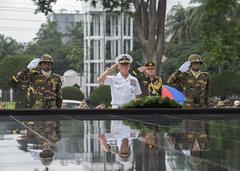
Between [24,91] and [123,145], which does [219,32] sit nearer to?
[24,91]

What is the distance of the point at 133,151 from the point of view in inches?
196

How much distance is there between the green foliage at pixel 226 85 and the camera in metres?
24.6

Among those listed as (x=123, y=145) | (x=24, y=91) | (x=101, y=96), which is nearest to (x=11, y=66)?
(x=101, y=96)

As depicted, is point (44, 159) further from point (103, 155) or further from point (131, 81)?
point (131, 81)

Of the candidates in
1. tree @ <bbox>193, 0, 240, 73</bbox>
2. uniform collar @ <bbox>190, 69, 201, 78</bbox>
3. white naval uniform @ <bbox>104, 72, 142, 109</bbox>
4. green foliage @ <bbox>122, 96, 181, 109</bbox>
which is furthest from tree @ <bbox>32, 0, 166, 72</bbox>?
green foliage @ <bbox>122, 96, 181, 109</bbox>

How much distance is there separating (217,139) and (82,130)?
1.73 meters

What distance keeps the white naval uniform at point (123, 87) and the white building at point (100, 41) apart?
64974 mm

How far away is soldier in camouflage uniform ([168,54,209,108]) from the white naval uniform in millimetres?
744

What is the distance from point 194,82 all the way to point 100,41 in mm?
69800

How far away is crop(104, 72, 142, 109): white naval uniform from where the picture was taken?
9.04m

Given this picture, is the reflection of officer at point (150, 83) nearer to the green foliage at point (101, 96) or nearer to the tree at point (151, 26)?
the tree at point (151, 26)

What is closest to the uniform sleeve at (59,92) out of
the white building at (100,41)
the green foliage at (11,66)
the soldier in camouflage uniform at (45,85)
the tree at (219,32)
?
the soldier in camouflage uniform at (45,85)

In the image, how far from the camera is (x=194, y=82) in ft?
30.3

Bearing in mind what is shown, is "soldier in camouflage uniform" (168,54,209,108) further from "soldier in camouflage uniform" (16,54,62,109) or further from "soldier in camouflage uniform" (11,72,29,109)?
"soldier in camouflage uniform" (11,72,29,109)
